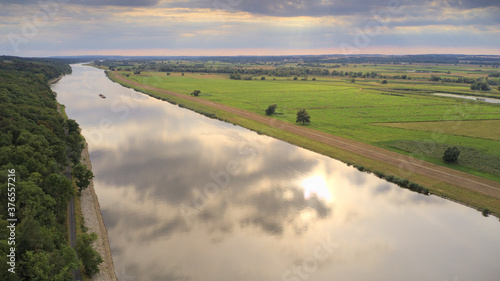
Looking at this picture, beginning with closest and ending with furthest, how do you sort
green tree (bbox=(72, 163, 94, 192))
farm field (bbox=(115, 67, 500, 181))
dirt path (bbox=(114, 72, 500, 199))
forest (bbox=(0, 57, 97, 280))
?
forest (bbox=(0, 57, 97, 280)) < green tree (bbox=(72, 163, 94, 192)) < dirt path (bbox=(114, 72, 500, 199)) < farm field (bbox=(115, 67, 500, 181))

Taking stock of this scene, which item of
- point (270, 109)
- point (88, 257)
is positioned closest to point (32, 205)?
point (88, 257)

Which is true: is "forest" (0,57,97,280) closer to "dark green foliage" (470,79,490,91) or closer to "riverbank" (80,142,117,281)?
"riverbank" (80,142,117,281)

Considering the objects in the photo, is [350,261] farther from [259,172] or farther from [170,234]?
[259,172]

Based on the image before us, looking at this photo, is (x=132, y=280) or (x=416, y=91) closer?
(x=132, y=280)

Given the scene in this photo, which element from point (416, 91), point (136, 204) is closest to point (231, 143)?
point (136, 204)

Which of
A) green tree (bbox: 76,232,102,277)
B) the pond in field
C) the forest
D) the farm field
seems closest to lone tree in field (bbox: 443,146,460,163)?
the farm field

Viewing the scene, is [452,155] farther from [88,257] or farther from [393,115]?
[88,257]
